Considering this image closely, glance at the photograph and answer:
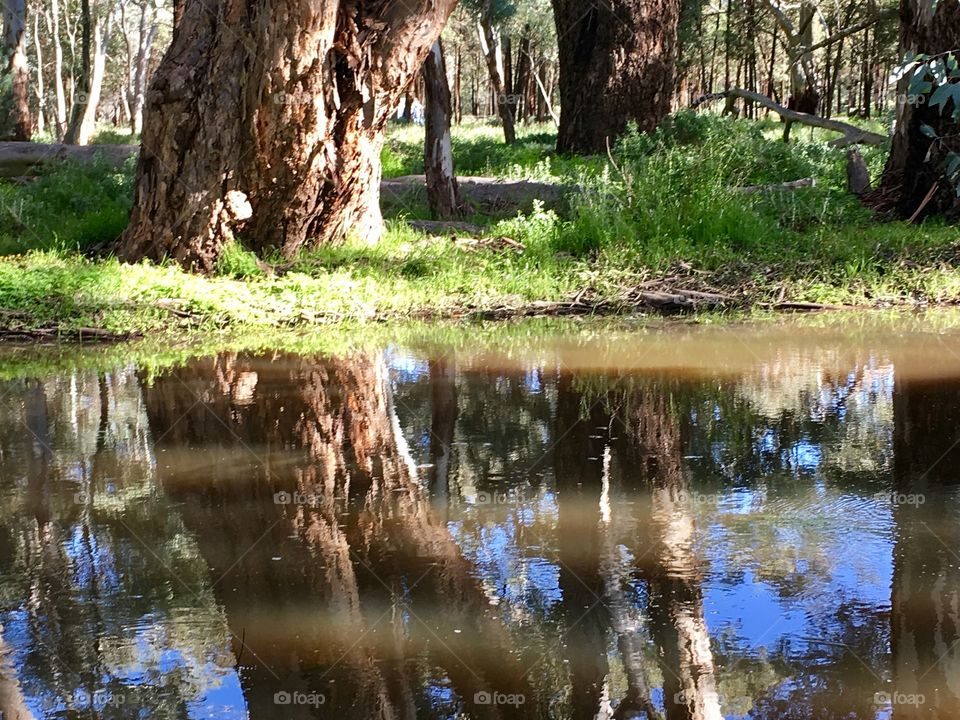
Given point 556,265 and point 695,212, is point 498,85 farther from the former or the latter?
point 556,265

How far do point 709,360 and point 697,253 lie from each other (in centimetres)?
340

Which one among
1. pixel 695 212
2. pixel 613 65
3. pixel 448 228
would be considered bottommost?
pixel 448 228

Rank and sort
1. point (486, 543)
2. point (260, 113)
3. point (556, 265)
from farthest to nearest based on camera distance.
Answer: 1. point (556, 265)
2. point (260, 113)
3. point (486, 543)

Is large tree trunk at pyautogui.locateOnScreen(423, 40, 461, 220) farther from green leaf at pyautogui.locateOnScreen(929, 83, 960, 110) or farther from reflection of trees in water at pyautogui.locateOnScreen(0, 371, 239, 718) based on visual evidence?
green leaf at pyautogui.locateOnScreen(929, 83, 960, 110)

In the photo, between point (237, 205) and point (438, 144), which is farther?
point (438, 144)

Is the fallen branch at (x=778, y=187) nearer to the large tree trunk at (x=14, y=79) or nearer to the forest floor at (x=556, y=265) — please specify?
the forest floor at (x=556, y=265)

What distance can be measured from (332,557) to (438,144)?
9498mm

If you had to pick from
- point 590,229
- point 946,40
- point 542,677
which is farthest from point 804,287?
point 542,677

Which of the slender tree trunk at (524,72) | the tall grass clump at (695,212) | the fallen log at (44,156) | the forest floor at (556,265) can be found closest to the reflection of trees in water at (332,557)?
the forest floor at (556,265)

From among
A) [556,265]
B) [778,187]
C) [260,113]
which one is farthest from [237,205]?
[778,187]

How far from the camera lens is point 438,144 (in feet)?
42.5

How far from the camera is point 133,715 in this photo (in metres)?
3.00

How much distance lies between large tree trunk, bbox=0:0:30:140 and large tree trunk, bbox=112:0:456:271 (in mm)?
14900

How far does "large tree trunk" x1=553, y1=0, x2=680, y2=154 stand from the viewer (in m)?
15.8
